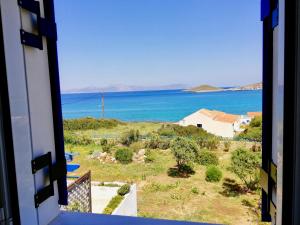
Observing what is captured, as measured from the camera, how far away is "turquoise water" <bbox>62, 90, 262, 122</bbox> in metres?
15.2

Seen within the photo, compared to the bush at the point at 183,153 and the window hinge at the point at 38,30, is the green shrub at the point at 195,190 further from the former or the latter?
the window hinge at the point at 38,30

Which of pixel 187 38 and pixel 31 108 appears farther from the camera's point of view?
pixel 187 38

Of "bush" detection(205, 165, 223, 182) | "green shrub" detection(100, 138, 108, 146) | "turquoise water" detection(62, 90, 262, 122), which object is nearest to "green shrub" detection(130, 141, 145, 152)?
"green shrub" detection(100, 138, 108, 146)

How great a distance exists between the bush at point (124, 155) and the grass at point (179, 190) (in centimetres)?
25

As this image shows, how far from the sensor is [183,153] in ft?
25.4

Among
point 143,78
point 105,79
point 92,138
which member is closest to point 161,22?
point 143,78

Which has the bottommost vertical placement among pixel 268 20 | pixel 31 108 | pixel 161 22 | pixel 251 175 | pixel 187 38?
pixel 251 175

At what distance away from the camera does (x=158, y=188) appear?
736 cm

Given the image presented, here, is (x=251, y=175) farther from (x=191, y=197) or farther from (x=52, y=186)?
(x=52, y=186)

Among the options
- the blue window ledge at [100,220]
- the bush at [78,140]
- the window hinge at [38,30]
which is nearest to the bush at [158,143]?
the bush at [78,140]

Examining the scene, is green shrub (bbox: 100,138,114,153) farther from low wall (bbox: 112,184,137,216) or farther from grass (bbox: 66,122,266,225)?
low wall (bbox: 112,184,137,216)

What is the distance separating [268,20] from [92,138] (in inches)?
344

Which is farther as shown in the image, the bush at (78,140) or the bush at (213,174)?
the bush at (78,140)

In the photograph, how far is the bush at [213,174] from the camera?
24.3 feet
